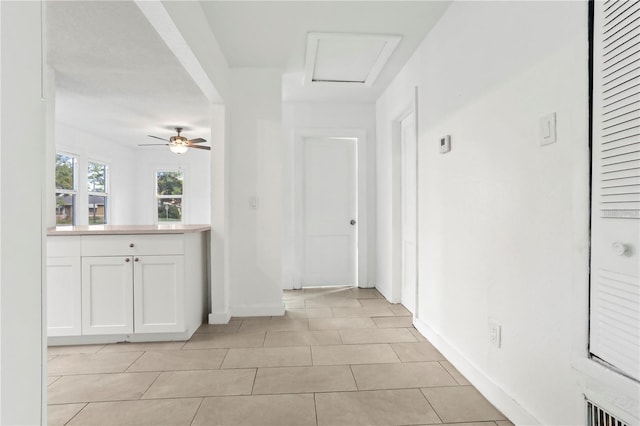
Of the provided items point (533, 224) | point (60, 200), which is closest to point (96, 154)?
point (60, 200)

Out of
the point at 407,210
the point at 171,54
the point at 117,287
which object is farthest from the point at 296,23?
the point at 117,287

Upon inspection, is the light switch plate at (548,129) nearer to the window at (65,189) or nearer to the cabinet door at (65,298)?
the cabinet door at (65,298)

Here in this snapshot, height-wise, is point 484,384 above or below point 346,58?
below

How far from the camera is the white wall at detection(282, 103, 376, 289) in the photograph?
451 centimetres

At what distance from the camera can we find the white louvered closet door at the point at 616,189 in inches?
39.4

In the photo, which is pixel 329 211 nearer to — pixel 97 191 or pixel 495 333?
pixel 495 333

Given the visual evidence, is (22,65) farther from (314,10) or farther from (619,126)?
(314,10)

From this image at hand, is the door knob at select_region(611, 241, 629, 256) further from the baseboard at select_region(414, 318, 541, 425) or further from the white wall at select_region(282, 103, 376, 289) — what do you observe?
the white wall at select_region(282, 103, 376, 289)

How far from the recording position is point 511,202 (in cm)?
171

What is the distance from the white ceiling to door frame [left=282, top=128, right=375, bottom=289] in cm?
45

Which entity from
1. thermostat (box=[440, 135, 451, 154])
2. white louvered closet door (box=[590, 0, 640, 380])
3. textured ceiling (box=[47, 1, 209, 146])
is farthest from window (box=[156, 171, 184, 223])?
white louvered closet door (box=[590, 0, 640, 380])

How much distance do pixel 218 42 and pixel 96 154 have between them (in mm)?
5087

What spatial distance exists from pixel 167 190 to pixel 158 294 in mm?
5871

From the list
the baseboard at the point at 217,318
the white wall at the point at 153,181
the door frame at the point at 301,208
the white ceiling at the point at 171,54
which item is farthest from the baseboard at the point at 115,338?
the white wall at the point at 153,181
